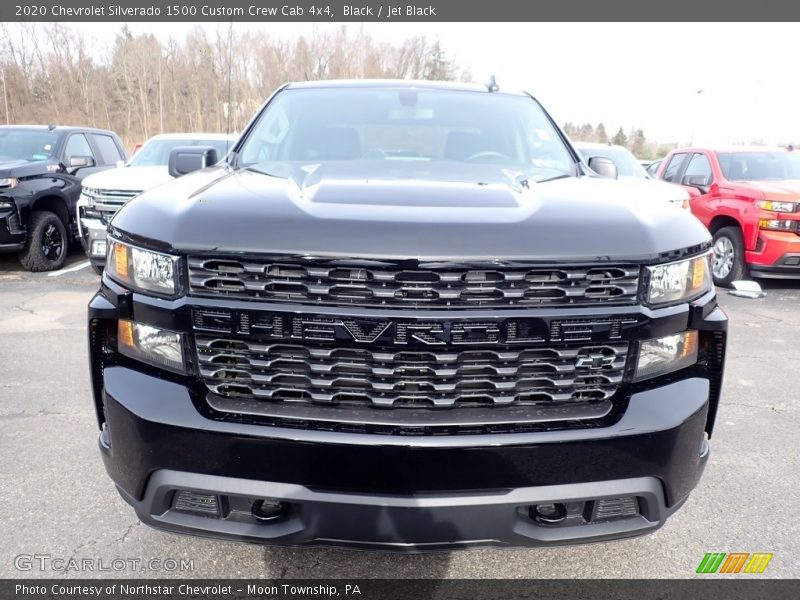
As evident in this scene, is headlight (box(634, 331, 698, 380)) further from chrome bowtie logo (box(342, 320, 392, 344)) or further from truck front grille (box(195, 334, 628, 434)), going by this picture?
chrome bowtie logo (box(342, 320, 392, 344))

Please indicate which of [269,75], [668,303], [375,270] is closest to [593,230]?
[668,303]

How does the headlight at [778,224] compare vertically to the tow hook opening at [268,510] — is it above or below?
below

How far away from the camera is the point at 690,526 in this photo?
2504 mm

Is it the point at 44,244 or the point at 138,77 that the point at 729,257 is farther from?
the point at 138,77

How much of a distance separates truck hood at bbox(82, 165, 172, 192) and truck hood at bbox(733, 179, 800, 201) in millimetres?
7156

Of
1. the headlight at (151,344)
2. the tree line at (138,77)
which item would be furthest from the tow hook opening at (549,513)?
the tree line at (138,77)

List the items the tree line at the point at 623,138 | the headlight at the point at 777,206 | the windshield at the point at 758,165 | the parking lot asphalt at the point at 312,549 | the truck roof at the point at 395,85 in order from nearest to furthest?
1. the parking lot asphalt at the point at 312,549
2. the truck roof at the point at 395,85
3. the headlight at the point at 777,206
4. the windshield at the point at 758,165
5. the tree line at the point at 623,138

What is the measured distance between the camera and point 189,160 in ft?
9.75

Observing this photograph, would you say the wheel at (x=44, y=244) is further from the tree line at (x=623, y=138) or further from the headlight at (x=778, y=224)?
the tree line at (x=623, y=138)

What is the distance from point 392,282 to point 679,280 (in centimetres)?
85

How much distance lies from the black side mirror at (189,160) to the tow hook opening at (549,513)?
2227 millimetres

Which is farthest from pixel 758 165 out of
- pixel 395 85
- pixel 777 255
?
pixel 395 85

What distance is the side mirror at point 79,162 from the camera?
795 cm

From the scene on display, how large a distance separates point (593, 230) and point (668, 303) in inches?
12.4
